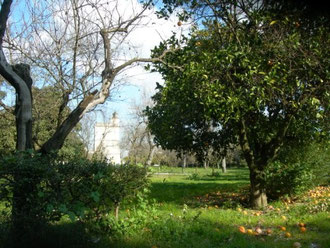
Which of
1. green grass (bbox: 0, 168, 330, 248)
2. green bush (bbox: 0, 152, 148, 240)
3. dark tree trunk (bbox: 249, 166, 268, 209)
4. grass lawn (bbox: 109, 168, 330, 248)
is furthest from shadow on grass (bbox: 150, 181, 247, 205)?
green bush (bbox: 0, 152, 148, 240)

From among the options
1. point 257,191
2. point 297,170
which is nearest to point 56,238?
point 257,191

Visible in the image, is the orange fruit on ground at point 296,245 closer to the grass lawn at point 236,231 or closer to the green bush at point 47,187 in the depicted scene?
the grass lawn at point 236,231

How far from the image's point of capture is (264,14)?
5824 mm

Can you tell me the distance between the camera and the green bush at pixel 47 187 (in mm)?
3857

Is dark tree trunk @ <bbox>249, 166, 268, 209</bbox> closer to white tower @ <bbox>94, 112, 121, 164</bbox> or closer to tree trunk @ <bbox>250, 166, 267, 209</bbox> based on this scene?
tree trunk @ <bbox>250, 166, 267, 209</bbox>

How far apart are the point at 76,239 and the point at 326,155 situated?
27.8 feet

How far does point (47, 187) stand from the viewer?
402 cm

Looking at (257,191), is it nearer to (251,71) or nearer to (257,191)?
(257,191)

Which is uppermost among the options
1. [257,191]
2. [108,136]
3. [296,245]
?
[108,136]

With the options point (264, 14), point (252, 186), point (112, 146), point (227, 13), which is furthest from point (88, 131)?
point (264, 14)

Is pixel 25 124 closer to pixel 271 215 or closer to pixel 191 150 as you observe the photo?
pixel 271 215

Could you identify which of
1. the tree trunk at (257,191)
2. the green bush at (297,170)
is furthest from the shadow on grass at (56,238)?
the green bush at (297,170)

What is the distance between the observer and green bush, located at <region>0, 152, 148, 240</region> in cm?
386

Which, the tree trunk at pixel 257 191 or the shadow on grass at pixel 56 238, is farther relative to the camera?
the tree trunk at pixel 257 191
